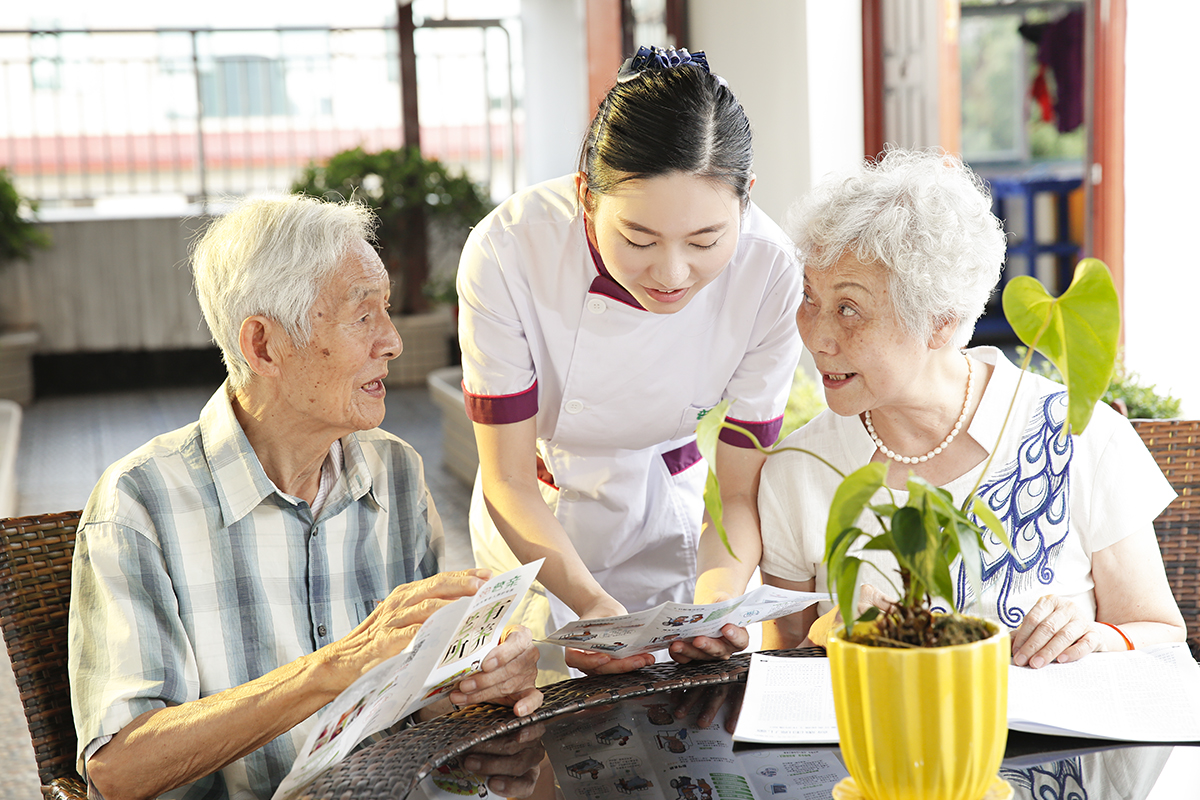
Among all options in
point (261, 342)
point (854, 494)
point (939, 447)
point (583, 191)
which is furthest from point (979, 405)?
point (261, 342)

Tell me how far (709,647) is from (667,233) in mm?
517

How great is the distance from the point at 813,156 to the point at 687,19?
1330 millimetres

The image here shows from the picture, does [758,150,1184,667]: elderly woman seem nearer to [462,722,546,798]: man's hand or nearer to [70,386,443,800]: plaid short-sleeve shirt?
[462,722,546,798]: man's hand

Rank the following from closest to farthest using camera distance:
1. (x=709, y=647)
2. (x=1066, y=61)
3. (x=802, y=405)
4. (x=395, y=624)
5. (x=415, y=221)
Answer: (x=395, y=624) → (x=709, y=647) → (x=802, y=405) → (x=1066, y=61) → (x=415, y=221)

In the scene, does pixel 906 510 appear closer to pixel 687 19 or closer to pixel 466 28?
pixel 687 19

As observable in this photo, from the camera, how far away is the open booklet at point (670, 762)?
1.02 meters

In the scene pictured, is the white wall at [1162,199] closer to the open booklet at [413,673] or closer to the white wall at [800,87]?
the white wall at [800,87]

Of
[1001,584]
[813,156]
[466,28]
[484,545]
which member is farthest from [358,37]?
[1001,584]

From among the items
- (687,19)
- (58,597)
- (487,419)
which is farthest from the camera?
(687,19)

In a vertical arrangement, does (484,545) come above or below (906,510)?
below

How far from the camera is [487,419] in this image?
1.66 meters

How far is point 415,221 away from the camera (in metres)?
7.89

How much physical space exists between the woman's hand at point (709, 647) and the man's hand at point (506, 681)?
201 mm

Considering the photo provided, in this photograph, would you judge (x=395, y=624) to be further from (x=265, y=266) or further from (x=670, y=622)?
(x=265, y=266)
